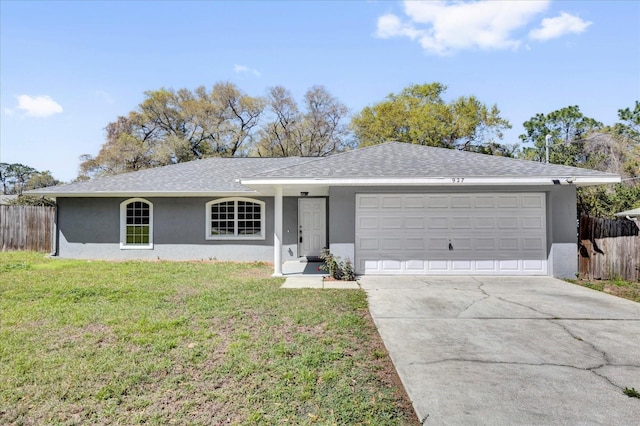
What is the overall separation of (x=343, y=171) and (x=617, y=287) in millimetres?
7133

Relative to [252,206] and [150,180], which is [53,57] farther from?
[252,206]

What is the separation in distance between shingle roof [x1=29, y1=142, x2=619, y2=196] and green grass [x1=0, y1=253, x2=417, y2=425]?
338cm

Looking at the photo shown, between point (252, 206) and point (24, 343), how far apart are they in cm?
894

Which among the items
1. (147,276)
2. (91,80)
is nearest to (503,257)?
(147,276)

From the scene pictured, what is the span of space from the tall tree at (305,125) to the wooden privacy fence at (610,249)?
84.1 feet

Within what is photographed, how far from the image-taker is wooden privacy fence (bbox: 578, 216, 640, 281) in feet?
29.5

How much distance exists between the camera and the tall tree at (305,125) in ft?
110

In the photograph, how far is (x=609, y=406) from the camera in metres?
3.03

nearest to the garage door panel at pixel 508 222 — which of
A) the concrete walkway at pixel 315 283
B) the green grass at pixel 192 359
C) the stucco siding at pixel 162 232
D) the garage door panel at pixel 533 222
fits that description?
the garage door panel at pixel 533 222

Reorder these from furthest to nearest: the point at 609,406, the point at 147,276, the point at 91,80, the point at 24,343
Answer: the point at 91,80, the point at 147,276, the point at 24,343, the point at 609,406

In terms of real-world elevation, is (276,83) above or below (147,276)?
above

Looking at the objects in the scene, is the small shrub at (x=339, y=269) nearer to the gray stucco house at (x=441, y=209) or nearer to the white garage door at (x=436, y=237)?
the gray stucco house at (x=441, y=209)

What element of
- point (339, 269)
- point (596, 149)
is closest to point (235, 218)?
point (339, 269)

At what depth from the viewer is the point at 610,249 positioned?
29.9 ft
